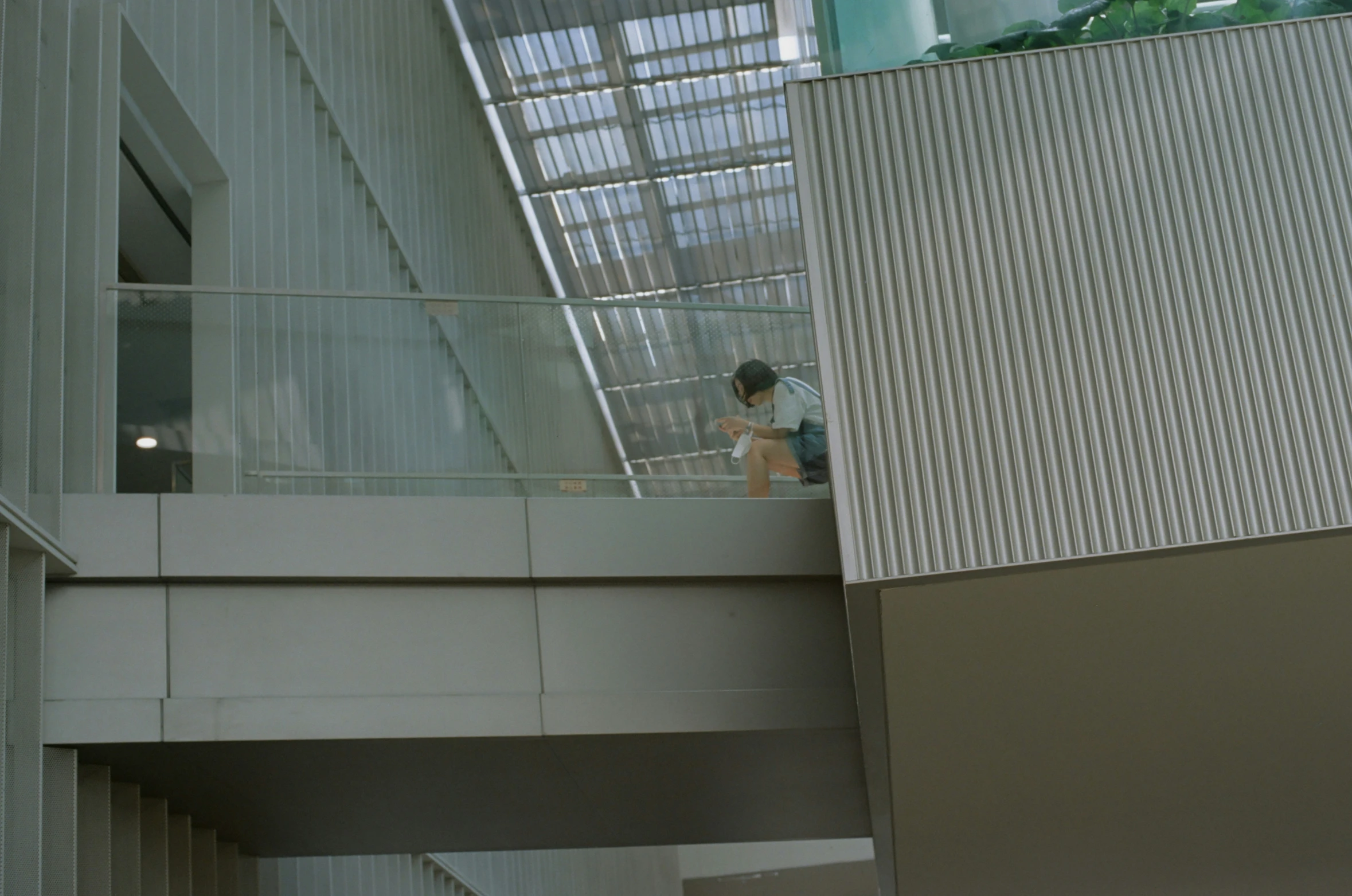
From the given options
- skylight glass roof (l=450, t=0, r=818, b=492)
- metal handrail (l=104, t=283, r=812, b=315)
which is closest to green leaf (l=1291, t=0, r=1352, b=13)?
metal handrail (l=104, t=283, r=812, b=315)

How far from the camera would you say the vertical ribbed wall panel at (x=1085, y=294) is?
666 centimetres

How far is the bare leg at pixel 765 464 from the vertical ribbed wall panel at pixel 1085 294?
2.35 m

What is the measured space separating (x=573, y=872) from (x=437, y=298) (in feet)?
59.8

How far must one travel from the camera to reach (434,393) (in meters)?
9.03

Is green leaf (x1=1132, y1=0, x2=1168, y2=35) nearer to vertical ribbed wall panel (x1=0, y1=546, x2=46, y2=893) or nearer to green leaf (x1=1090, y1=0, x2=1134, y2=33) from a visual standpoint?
green leaf (x1=1090, y1=0, x2=1134, y2=33)

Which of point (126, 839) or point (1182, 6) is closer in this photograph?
point (1182, 6)

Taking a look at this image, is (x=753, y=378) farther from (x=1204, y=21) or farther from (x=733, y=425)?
(x=1204, y=21)

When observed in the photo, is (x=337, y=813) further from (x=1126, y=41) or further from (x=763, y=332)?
(x=1126, y=41)

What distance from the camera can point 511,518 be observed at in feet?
28.5

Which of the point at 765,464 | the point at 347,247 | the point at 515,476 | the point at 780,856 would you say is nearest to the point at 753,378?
the point at 765,464

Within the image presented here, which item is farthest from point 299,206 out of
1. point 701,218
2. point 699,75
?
point 701,218

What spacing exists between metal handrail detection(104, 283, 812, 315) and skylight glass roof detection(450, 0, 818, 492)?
7.52m

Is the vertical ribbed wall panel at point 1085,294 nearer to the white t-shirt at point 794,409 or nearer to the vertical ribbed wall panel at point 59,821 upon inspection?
the white t-shirt at point 794,409

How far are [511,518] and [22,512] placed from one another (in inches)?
107
